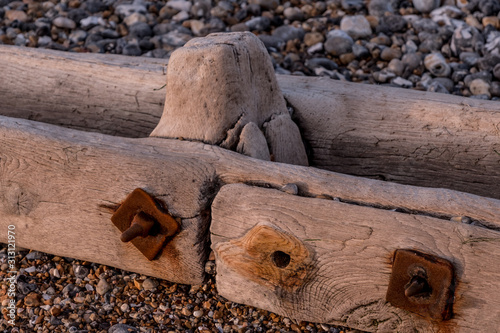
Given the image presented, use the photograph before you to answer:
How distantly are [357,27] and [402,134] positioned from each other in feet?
6.09

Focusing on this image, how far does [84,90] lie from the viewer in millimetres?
2734

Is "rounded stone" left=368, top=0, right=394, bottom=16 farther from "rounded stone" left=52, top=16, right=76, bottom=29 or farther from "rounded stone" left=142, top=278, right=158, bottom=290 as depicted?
"rounded stone" left=142, top=278, right=158, bottom=290

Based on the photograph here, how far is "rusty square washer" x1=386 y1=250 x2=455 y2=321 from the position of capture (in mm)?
1718

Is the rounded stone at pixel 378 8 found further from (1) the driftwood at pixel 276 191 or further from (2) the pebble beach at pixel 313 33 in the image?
(1) the driftwood at pixel 276 191

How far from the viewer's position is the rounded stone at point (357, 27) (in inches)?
160

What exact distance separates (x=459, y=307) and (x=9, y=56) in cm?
228

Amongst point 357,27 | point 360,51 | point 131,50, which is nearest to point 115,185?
point 131,50

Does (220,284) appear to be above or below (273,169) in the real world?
below

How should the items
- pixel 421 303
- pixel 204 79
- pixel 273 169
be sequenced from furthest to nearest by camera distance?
pixel 204 79 < pixel 273 169 < pixel 421 303

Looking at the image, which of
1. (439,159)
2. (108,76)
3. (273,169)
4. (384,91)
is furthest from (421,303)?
(108,76)

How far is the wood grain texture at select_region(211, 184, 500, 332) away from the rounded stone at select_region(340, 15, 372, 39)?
2433mm

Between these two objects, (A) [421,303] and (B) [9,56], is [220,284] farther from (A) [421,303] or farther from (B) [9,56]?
(B) [9,56]

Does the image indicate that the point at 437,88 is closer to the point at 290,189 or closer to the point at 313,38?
the point at 313,38

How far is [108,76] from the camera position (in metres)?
2.71
